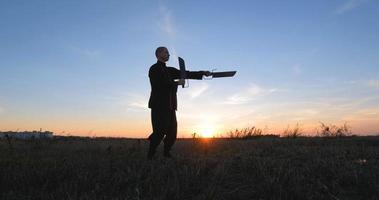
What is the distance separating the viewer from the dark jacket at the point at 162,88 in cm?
802

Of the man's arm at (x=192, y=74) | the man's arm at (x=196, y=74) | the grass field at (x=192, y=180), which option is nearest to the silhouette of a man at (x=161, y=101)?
the man's arm at (x=192, y=74)

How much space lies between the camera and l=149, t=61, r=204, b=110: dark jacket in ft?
26.3

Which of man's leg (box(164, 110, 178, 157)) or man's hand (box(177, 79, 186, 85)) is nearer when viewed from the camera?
man's hand (box(177, 79, 186, 85))

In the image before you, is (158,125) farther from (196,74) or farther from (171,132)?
(196,74)

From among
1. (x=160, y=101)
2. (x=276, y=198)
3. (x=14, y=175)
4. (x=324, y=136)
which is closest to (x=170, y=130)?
(x=160, y=101)

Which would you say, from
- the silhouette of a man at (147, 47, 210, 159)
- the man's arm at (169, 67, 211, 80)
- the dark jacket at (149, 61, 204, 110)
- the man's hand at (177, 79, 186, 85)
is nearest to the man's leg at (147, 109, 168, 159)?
the silhouette of a man at (147, 47, 210, 159)

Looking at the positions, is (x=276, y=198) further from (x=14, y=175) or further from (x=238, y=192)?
(x=14, y=175)

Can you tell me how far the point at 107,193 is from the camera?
5156mm

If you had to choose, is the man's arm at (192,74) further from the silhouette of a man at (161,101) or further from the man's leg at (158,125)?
the man's leg at (158,125)

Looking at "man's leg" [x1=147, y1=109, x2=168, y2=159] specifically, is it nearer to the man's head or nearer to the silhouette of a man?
the silhouette of a man

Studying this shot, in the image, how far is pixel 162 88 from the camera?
8.07 metres

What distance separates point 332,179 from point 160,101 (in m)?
3.32

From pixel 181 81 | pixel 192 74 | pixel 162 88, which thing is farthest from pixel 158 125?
pixel 192 74

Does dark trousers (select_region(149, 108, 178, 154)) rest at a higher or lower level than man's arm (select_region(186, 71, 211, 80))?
lower
